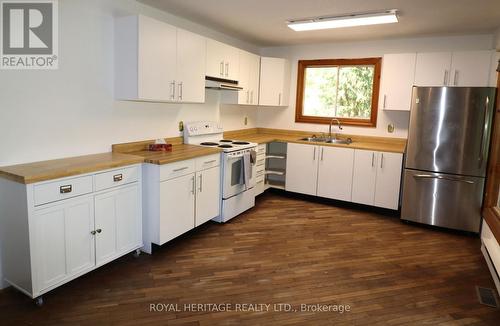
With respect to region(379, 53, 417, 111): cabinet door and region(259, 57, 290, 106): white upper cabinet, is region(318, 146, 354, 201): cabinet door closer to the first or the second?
region(379, 53, 417, 111): cabinet door

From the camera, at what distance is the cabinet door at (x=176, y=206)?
3027 millimetres

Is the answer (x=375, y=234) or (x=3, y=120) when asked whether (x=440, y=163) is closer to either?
(x=375, y=234)

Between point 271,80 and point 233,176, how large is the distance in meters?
1.91

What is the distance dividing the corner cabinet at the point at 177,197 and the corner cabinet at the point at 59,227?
258 mm

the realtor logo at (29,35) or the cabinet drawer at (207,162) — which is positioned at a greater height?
the realtor logo at (29,35)

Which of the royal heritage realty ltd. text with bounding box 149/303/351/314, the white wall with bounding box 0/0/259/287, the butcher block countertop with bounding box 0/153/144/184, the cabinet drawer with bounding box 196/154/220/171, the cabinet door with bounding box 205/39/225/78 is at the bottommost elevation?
the royal heritage realty ltd. text with bounding box 149/303/351/314

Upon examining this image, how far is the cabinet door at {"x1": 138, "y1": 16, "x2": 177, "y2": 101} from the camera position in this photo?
119 inches

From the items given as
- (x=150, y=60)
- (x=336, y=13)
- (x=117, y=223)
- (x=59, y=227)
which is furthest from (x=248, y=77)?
(x=59, y=227)

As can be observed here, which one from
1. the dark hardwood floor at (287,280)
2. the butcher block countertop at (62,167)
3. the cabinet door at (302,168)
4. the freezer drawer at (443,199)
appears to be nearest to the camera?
the butcher block countertop at (62,167)

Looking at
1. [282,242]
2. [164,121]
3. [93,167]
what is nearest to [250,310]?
[282,242]

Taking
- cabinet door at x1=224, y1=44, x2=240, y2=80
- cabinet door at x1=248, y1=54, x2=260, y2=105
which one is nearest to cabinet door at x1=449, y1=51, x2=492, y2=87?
cabinet door at x1=248, y1=54, x2=260, y2=105

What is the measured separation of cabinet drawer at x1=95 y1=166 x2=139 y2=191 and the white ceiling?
1.71 metres

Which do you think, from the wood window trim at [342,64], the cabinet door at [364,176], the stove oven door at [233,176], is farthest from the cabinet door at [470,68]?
the stove oven door at [233,176]

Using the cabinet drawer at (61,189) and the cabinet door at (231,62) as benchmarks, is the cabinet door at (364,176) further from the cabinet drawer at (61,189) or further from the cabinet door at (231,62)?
the cabinet drawer at (61,189)
